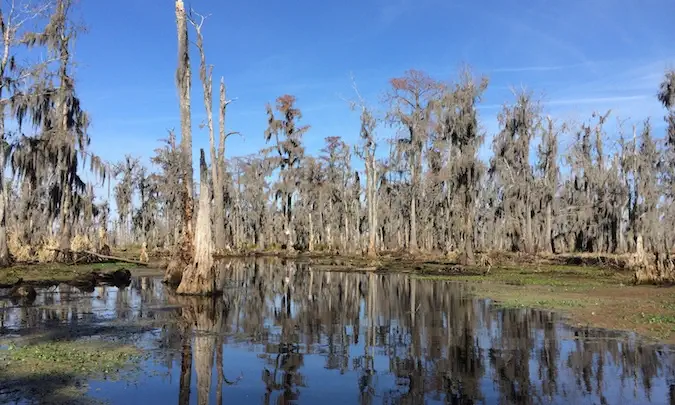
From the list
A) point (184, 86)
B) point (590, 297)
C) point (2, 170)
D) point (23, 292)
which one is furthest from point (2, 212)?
point (590, 297)

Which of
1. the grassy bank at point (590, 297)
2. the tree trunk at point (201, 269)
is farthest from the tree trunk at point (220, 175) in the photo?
the tree trunk at point (201, 269)

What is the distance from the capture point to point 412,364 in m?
8.23

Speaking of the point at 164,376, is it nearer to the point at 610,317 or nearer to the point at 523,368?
the point at 523,368

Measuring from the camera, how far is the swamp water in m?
6.70

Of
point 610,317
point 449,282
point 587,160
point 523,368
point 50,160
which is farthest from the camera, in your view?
point 587,160

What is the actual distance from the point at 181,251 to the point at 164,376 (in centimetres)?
1268

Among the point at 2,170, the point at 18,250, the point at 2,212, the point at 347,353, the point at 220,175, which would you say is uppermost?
the point at 220,175

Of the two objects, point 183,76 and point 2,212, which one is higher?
point 183,76

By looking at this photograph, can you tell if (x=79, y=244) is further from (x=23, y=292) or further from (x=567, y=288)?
(x=567, y=288)

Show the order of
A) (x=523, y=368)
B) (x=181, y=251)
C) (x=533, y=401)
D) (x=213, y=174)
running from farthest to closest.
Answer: (x=213, y=174), (x=181, y=251), (x=523, y=368), (x=533, y=401)

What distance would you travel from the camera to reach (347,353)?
911 cm

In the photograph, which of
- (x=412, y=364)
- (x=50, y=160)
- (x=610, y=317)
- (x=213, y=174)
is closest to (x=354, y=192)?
(x=213, y=174)

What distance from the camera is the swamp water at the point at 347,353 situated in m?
6.70

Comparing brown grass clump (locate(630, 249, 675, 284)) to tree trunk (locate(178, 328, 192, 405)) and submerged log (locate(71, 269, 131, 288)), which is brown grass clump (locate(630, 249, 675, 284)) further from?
submerged log (locate(71, 269, 131, 288))
